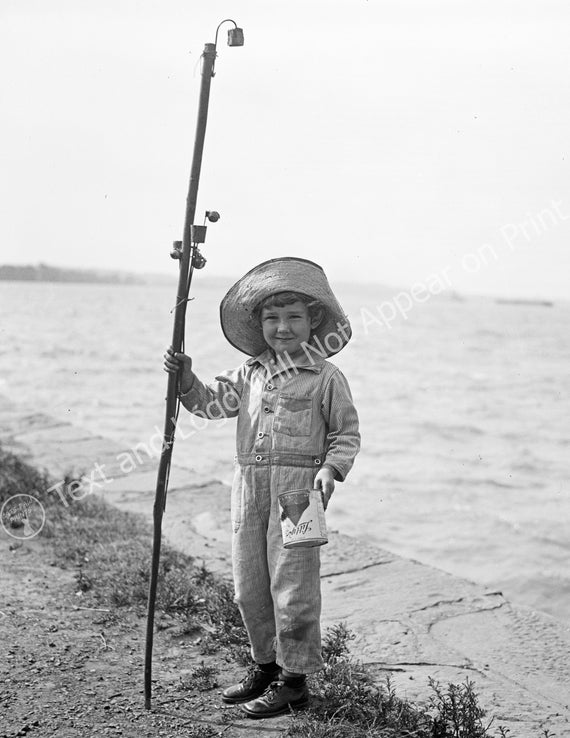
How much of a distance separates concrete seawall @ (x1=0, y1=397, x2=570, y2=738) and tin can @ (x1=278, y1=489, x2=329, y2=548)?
832 millimetres

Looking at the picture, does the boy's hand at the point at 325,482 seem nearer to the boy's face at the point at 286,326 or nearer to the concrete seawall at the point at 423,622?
the boy's face at the point at 286,326

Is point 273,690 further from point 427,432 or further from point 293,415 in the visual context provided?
point 427,432

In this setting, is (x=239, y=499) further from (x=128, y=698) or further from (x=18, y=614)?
(x=18, y=614)

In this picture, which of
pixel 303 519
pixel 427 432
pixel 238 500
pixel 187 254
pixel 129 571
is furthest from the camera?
pixel 427 432

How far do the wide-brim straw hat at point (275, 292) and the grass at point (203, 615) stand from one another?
4.05 ft

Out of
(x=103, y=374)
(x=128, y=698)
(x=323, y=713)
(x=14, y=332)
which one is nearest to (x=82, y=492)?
(x=128, y=698)

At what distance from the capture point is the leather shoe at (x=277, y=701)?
2893 mm

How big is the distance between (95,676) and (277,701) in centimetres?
78

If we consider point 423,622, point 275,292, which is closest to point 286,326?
point 275,292

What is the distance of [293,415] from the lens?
294 cm

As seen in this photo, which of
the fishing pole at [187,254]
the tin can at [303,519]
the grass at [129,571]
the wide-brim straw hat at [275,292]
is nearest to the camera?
the tin can at [303,519]

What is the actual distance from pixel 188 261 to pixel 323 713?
5.54 feet

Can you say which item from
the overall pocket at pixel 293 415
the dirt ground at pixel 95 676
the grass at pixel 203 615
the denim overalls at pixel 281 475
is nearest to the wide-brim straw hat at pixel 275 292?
the denim overalls at pixel 281 475

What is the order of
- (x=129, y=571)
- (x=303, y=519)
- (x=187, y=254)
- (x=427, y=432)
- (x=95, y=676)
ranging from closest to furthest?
(x=303, y=519)
(x=187, y=254)
(x=95, y=676)
(x=129, y=571)
(x=427, y=432)
